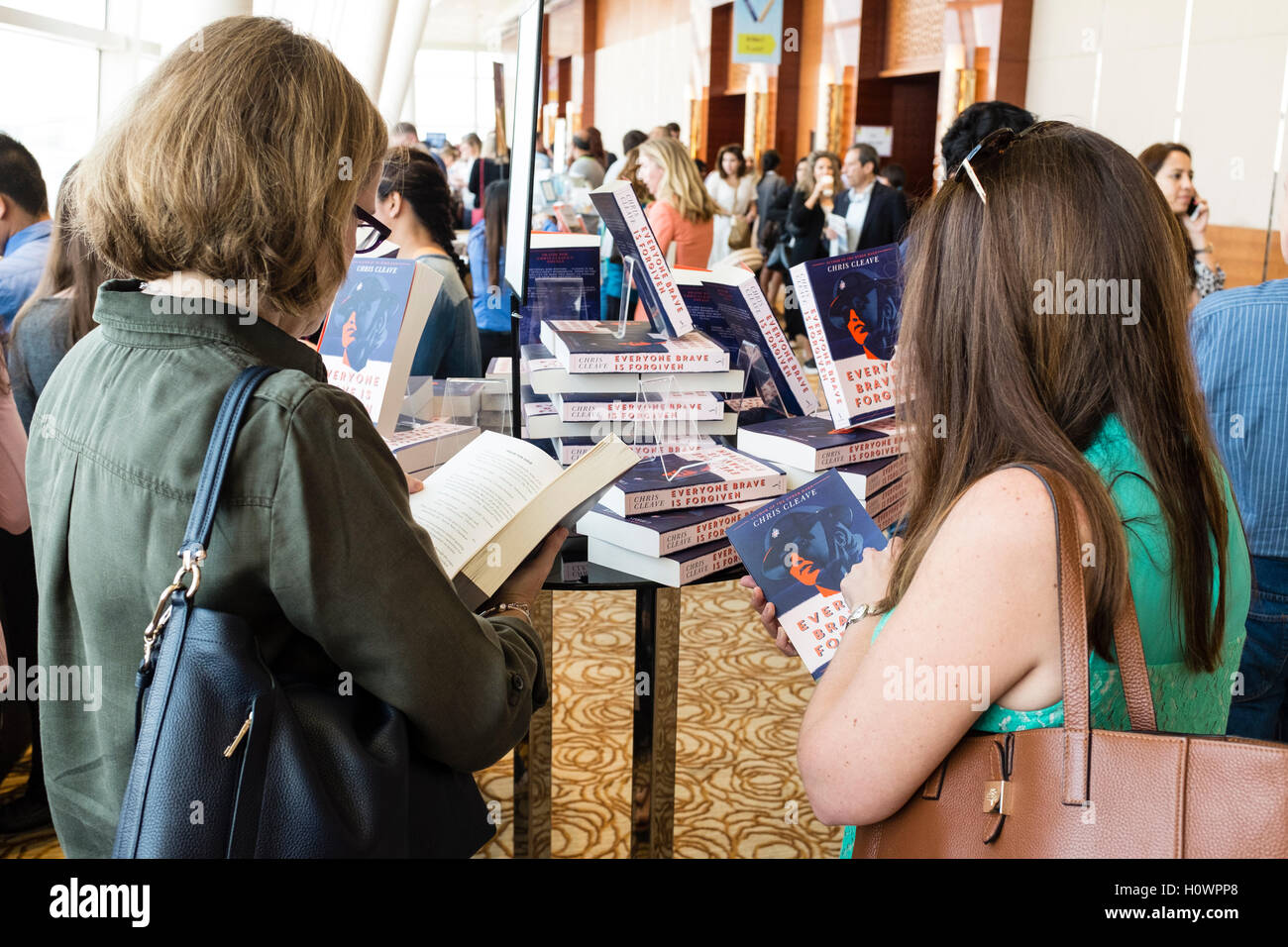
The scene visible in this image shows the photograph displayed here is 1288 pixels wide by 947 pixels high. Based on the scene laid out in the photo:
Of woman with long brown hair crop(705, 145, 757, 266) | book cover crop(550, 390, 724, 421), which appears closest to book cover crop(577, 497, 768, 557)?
book cover crop(550, 390, 724, 421)

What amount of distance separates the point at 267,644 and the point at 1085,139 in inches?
36.5

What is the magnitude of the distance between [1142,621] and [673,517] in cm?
86

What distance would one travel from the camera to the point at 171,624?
875 mm

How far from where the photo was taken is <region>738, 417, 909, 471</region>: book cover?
6.34 ft

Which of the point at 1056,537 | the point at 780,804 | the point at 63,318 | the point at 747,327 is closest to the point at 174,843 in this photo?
the point at 1056,537

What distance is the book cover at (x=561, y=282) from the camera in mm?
2414

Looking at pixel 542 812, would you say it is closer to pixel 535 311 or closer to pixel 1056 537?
pixel 535 311

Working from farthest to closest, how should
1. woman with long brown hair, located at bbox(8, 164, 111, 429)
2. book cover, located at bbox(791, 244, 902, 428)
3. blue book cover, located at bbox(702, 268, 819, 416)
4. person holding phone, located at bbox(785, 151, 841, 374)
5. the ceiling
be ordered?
the ceiling
person holding phone, located at bbox(785, 151, 841, 374)
woman with long brown hair, located at bbox(8, 164, 111, 429)
blue book cover, located at bbox(702, 268, 819, 416)
book cover, located at bbox(791, 244, 902, 428)

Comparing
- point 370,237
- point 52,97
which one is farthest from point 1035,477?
point 52,97

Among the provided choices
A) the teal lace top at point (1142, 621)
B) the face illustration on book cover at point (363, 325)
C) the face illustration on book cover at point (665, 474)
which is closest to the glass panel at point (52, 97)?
the face illustration on book cover at point (363, 325)

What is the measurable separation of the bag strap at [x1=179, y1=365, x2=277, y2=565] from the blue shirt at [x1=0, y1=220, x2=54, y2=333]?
2.10 meters

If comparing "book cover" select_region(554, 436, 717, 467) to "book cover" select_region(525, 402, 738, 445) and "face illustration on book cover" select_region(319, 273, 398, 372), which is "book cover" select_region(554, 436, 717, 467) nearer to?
"book cover" select_region(525, 402, 738, 445)

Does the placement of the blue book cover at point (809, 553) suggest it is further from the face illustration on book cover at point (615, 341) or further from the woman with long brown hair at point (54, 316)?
the woman with long brown hair at point (54, 316)

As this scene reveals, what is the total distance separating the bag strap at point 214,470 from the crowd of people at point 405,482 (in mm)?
16
